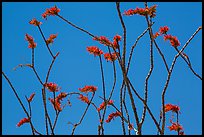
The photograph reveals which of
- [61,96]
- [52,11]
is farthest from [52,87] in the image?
[52,11]

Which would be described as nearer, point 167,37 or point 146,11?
point 146,11

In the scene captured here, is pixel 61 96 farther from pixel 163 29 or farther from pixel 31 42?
pixel 163 29

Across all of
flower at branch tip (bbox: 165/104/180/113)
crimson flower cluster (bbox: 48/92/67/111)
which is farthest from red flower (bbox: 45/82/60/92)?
flower at branch tip (bbox: 165/104/180/113)

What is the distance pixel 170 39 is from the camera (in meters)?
4.82

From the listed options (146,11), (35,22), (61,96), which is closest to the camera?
(146,11)

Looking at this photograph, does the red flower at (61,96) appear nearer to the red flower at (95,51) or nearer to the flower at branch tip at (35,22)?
the red flower at (95,51)

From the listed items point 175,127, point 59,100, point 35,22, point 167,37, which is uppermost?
point 35,22

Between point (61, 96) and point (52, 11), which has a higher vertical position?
point (52, 11)

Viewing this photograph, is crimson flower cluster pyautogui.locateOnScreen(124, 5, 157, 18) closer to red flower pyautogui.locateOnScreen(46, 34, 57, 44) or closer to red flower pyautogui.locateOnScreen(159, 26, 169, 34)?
red flower pyautogui.locateOnScreen(159, 26, 169, 34)

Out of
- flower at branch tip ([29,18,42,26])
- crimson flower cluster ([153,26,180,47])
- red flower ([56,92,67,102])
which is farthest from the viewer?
red flower ([56,92,67,102])

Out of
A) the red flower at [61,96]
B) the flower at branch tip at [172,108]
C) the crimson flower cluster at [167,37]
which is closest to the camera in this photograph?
the crimson flower cluster at [167,37]

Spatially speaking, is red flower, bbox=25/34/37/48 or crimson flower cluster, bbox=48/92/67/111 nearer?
red flower, bbox=25/34/37/48

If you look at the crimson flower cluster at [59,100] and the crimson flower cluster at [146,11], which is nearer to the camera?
the crimson flower cluster at [146,11]

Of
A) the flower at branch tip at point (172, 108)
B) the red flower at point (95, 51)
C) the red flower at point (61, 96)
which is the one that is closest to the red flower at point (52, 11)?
the red flower at point (95, 51)
